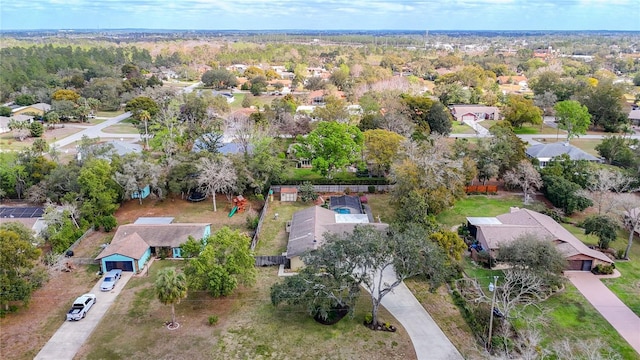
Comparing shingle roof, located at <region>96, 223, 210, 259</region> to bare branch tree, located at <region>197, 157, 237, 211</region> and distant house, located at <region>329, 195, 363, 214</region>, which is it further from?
distant house, located at <region>329, 195, 363, 214</region>

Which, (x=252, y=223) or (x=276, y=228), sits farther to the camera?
(x=276, y=228)

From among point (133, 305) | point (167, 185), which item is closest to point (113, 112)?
point (167, 185)

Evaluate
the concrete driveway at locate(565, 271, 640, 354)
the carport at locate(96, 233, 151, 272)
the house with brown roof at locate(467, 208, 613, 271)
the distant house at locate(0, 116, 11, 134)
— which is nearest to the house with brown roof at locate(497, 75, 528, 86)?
the house with brown roof at locate(467, 208, 613, 271)

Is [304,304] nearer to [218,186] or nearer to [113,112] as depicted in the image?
[218,186]

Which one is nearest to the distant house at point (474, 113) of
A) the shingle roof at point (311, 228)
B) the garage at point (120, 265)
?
the shingle roof at point (311, 228)

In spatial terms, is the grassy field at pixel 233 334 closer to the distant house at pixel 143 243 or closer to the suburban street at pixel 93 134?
the distant house at pixel 143 243

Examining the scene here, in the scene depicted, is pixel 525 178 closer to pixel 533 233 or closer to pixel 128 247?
pixel 533 233

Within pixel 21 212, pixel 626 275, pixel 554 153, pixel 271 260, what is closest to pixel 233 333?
pixel 271 260
